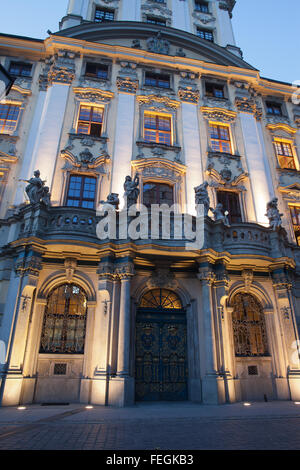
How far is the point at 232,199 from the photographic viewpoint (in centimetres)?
1575

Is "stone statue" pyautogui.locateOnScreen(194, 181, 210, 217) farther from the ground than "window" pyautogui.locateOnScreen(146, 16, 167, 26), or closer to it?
closer to it

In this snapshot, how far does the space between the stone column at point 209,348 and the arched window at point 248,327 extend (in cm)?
188

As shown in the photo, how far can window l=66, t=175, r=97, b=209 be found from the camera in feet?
45.6

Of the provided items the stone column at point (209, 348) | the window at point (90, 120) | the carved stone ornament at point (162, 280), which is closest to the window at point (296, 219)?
the stone column at point (209, 348)

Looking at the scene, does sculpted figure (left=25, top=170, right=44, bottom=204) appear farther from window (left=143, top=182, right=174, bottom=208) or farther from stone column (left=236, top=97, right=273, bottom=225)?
stone column (left=236, top=97, right=273, bottom=225)

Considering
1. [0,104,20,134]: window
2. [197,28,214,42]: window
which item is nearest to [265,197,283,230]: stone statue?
[0,104,20,134]: window

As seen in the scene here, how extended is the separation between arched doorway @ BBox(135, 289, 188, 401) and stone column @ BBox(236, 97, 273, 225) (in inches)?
250

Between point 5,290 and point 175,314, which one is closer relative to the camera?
point 5,290

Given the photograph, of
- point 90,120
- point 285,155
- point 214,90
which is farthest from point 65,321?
point 214,90

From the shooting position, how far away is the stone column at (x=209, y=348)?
415 inches

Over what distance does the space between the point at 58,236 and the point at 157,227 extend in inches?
144
